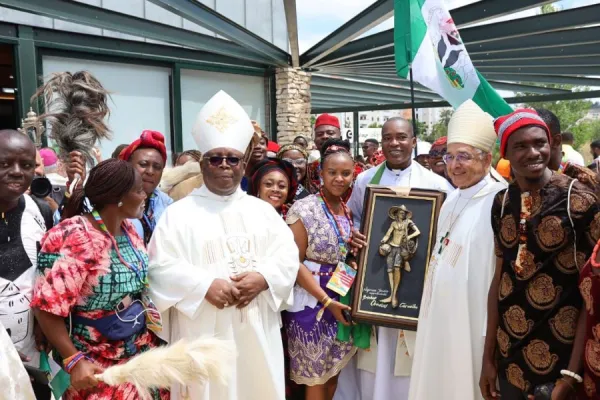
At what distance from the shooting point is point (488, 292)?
317cm

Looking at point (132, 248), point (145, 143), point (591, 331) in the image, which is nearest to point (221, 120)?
point (145, 143)

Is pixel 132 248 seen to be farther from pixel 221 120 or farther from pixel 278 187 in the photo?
pixel 278 187

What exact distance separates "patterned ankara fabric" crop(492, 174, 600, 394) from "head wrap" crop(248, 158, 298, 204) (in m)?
1.90

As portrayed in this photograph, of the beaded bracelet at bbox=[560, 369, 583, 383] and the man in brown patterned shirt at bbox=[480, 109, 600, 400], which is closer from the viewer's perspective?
the beaded bracelet at bbox=[560, 369, 583, 383]

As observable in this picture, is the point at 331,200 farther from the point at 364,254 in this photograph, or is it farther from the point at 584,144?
the point at 584,144

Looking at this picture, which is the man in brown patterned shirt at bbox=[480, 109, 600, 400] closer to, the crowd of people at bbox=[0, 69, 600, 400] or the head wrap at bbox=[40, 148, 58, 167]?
the crowd of people at bbox=[0, 69, 600, 400]

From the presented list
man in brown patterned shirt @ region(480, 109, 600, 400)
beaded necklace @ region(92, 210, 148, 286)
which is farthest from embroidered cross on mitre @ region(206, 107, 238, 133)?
man in brown patterned shirt @ region(480, 109, 600, 400)

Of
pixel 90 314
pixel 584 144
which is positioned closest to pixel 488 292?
pixel 90 314

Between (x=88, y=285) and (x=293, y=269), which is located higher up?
(x=88, y=285)

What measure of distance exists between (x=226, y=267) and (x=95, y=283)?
0.88 metres

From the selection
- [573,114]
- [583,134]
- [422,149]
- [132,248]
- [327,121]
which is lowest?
[132,248]

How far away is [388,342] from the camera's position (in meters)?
4.08

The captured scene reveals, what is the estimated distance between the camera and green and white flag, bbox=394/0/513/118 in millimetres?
4270

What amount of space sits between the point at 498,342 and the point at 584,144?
33.9m
